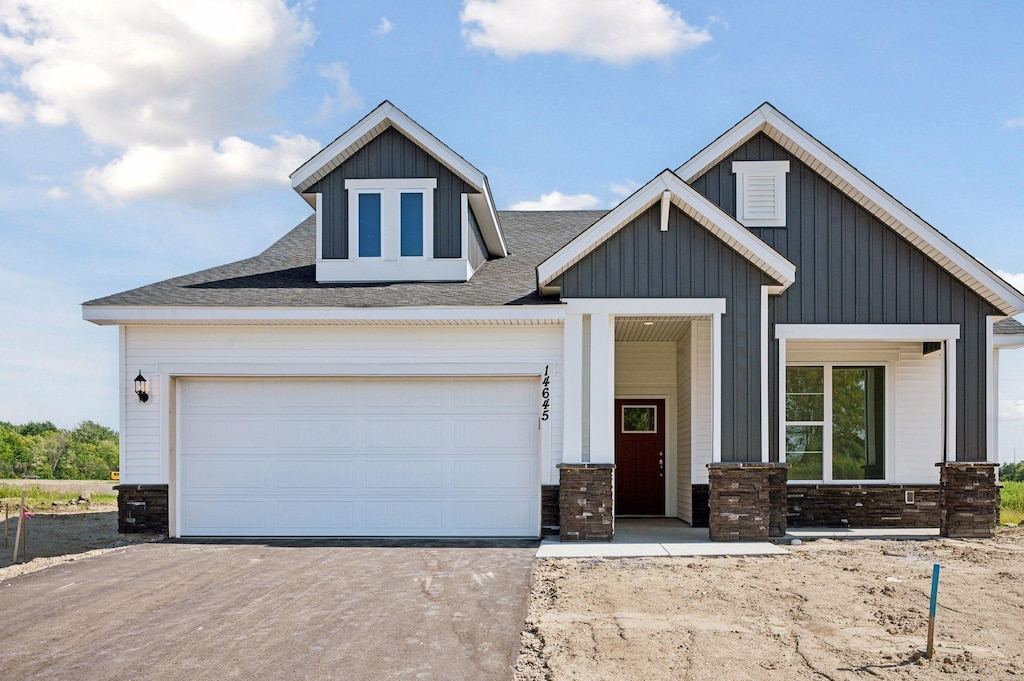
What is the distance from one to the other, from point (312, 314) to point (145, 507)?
3.78 m

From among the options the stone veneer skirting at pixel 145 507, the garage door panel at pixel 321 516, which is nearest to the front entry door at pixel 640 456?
the garage door panel at pixel 321 516

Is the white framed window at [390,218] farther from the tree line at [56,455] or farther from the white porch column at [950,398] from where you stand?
the tree line at [56,455]

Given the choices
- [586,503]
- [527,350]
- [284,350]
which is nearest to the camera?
[586,503]

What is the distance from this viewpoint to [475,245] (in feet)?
52.5

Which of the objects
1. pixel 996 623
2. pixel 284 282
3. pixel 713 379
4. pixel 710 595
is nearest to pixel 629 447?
pixel 713 379

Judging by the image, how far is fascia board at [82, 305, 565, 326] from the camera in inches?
516

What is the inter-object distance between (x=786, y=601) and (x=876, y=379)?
764cm

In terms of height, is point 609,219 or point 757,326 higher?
point 609,219

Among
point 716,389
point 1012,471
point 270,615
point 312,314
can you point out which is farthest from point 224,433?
point 1012,471

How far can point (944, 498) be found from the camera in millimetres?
13430

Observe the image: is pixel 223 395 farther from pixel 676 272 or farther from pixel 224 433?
pixel 676 272

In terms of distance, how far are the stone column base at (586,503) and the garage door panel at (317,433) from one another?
3272 mm

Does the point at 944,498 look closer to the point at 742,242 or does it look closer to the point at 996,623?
the point at 742,242

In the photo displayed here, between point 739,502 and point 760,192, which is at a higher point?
point 760,192
